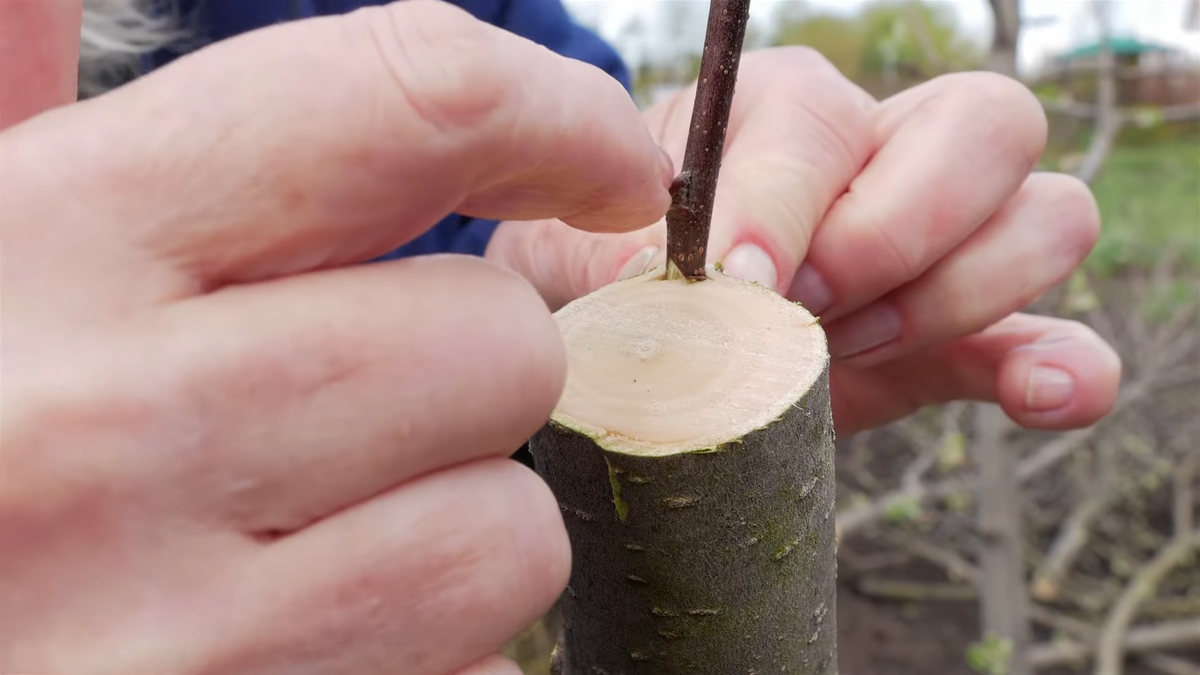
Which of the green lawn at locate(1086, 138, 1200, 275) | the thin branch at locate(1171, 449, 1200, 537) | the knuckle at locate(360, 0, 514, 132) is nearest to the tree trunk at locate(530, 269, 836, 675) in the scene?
the knuckle at locate(360, 0, 514, 132)

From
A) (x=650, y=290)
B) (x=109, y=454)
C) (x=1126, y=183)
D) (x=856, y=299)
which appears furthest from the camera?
(x=1126, y=183)

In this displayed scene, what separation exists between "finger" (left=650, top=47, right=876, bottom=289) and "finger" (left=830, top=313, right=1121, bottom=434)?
39 centimetres

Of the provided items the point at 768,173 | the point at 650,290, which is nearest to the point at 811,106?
the point at 768,173

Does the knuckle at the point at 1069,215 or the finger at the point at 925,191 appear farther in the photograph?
the knuckle at the point at 1069,215

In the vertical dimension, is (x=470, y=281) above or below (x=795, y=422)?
above

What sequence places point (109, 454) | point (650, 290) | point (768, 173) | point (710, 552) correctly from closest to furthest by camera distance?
point (109, 454), point (710, 552), point (650, 290), point (768, 173)

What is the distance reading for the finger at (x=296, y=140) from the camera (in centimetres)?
39

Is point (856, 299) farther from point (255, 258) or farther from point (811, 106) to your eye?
point (255, 258)

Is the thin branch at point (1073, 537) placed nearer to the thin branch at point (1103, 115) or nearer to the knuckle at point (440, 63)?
the thin branch at point (1103, 115)

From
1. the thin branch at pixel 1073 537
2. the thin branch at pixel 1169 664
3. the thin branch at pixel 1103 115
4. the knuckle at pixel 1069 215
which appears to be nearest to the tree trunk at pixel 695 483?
the knuckle at pixel 1069 215

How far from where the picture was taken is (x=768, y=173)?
3.24 ft

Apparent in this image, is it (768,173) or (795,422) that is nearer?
(795,422)

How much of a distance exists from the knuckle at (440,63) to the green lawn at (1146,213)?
12.3 ft

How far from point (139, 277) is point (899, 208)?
84 centimetres
